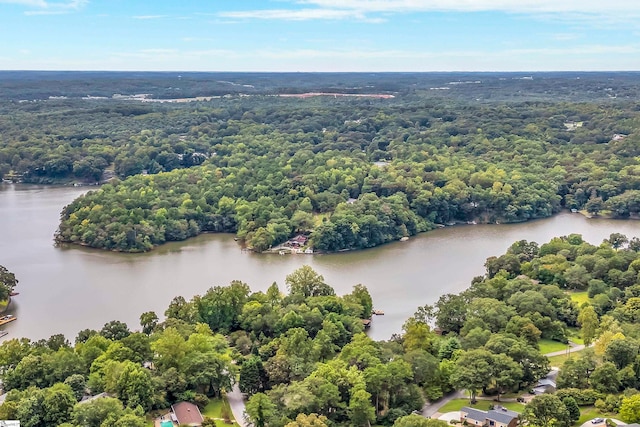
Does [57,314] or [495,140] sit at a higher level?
[495,140]

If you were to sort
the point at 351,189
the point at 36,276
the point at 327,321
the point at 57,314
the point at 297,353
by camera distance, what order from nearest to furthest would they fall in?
the point at 297,353, the point at 327,321, the point at 57,314, the point at 36,276, the point at 351,189

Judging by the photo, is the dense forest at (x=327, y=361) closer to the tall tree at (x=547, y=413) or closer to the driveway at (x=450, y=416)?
the tall tree at (x=547, y=413)

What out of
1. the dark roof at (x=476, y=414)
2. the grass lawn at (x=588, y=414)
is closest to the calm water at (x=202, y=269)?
the dark roof at (x=476, y=414)

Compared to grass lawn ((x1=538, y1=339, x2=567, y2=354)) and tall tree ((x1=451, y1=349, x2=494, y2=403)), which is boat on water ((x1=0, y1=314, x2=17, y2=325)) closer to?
tall tree ((x1=451, y1=349, x2=494, y2=403))

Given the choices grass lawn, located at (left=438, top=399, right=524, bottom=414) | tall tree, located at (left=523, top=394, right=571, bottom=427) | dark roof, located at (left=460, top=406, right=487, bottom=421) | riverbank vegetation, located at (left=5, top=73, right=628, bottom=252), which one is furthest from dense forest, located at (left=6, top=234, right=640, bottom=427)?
riverbank vegetation, located at (left=5, top=73, right=628, bottom=252)

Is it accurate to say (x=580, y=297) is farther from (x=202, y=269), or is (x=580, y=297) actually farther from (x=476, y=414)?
(x=202, y=269)

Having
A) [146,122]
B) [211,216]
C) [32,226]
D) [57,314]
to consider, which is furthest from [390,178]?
[146,122]

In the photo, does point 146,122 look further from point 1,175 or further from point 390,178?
point 390,178
